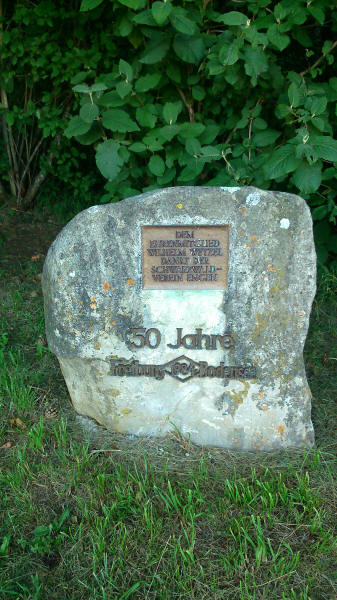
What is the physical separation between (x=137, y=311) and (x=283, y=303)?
68 centimetres

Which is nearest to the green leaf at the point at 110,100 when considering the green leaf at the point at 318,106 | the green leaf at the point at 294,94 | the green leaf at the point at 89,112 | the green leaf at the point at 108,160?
the green leaf at the point at 89,112

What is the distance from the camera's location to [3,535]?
86.7 inches

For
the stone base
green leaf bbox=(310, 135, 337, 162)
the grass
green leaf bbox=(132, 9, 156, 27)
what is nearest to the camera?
the grass

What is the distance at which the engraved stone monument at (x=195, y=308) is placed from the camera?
250 cm

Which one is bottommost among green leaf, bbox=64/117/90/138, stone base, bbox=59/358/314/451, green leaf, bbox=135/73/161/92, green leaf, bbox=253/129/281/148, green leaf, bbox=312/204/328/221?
stone base, bbox=59/358/314/451

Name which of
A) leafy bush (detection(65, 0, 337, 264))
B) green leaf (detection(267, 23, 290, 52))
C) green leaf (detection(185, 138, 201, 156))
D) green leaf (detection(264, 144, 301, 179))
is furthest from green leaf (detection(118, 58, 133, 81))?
green leaf (detection(264, 144, 301, 179))

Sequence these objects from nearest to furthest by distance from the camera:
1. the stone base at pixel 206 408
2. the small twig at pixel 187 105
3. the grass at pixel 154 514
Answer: the grass at pixel 154 514, the stone base at pixel 206 408, the small twig at pixel 187 105

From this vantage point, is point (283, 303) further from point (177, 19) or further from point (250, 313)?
point (177, 19)

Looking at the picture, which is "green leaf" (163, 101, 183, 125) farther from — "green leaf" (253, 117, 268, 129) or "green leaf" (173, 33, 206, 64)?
"green leaf" (253, 117, 268, 129)

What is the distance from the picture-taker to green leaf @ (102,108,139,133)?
9.68 feet

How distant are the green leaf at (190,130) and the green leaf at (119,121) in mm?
263

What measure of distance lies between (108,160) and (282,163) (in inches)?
36.7

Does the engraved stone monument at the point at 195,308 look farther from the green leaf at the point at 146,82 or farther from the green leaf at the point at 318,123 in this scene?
the green leaf at the point at 146,82

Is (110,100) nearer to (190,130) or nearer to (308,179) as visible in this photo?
(190,130)
